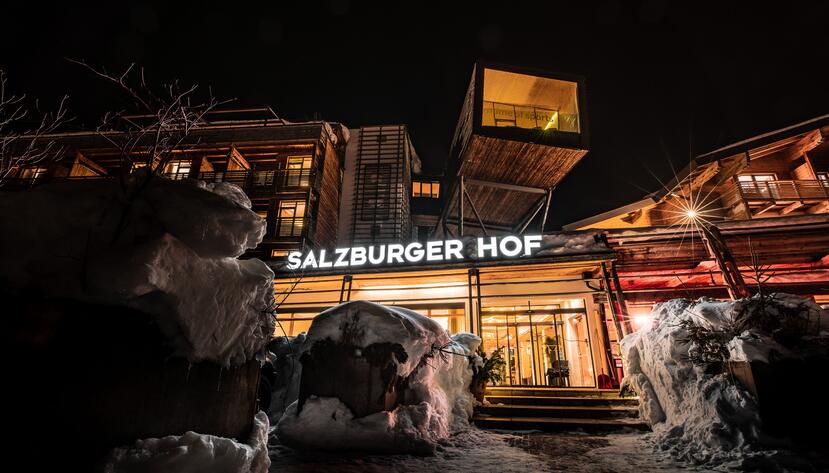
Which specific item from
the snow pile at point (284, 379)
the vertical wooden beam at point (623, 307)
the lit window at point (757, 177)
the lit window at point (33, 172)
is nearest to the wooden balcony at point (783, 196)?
the lit window at point (757, 177)

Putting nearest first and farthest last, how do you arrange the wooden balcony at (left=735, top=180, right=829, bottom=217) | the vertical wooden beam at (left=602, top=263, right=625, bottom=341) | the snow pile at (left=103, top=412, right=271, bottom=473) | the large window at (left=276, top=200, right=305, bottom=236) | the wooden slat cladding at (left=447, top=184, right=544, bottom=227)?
the snow pile at (left=103, top=412, right=271, bottom=473)
the vertical wooden beam at (left=602, top=263, right=625, bottom=341)
the wooden slat cladding at (left=447, top=184, right=544, bottom=227)
the wooden balcony at (left=735, top=180, right=829, bottom=217)
the large window at (left=276, top=200, right=305, bottom=236)

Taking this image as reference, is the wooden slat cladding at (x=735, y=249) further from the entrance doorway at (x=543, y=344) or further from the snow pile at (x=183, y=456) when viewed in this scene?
the snow pile at (x=183, y=456)

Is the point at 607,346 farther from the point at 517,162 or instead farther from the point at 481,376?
the point at 517,162

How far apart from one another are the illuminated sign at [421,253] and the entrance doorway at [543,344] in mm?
2236

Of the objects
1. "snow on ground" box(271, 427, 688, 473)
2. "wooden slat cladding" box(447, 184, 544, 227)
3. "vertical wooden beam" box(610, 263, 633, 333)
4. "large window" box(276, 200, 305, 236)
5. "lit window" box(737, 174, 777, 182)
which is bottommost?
"snow on ground" box(271, 427, 688, 473)

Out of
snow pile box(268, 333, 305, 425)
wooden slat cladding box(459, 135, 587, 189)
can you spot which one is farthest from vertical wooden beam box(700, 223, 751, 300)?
snow pile box(268, 333, 305, 425)

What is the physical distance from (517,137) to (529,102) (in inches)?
111

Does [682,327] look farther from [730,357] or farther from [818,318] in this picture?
[818,318]

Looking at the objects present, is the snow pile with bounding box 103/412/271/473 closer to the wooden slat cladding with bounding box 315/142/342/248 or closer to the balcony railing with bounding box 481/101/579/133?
the balcony railing with bounding box 481/101/579/133

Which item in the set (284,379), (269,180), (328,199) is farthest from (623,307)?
(269,180)

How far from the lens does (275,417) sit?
658 cm

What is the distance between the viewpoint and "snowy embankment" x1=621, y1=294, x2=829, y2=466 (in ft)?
14.3

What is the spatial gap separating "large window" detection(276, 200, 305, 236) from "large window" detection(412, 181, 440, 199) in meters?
7.63

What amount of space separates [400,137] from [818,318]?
20.8m
